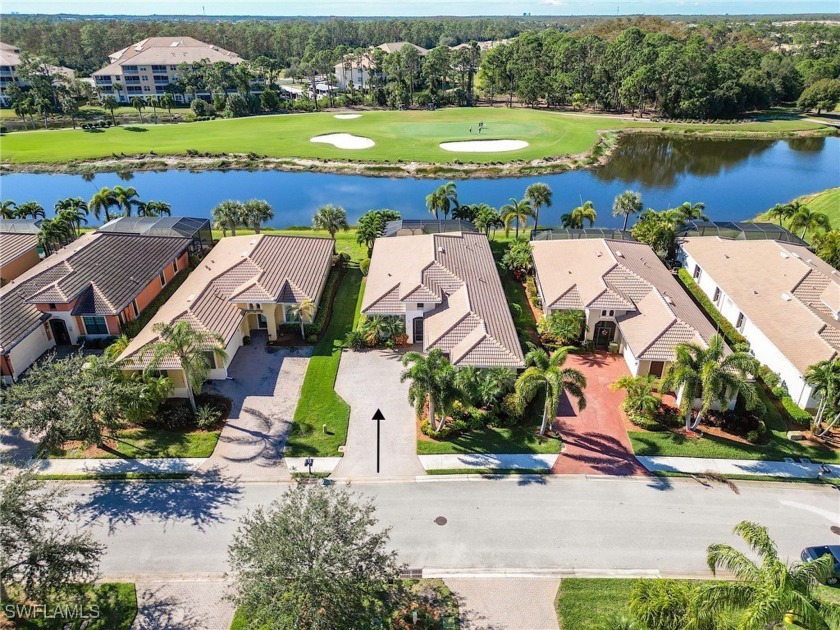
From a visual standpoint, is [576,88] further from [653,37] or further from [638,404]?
[638,404]

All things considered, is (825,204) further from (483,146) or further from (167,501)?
(167,501)

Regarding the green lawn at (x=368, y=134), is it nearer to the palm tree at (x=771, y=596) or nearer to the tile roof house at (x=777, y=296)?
the tile roof house at (x=777, y=296)

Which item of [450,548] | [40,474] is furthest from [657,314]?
[40,474]

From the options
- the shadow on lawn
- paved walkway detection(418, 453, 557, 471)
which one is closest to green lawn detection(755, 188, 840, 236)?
paved walkway detection(418, 453, 557, 471)

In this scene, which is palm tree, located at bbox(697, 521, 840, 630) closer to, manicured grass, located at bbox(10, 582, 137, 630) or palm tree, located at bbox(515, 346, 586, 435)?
palm tree, located at bbox(515, 346, 586, 435)

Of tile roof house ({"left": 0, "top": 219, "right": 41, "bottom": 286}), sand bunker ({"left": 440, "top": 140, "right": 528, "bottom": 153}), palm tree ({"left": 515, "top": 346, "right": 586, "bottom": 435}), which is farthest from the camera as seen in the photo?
sand bunker ({"left": 440, "top": 140, "right": 528, "bottom": 153})
